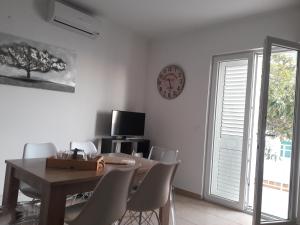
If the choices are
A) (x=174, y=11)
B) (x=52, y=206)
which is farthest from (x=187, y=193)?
(x=52, y=206)

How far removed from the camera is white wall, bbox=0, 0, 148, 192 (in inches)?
138

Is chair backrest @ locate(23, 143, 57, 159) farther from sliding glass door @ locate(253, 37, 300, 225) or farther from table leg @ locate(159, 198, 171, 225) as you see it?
sliding glass door @ locate(253, 37, 300, 225)

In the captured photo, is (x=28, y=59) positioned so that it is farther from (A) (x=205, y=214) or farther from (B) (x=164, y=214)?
(A) (x=205, y=214)

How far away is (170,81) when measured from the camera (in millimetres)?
4848

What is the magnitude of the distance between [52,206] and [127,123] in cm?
289

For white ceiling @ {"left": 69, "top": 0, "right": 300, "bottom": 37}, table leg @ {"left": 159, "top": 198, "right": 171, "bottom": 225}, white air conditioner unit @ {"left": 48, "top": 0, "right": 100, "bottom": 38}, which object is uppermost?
white ceiling @ {"left": 69, "top": 0, "right": 300, "bottom": 37}

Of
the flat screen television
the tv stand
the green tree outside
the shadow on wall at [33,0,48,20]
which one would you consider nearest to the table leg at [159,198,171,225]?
the green tree outside

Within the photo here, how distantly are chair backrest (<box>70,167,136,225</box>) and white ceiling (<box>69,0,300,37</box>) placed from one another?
100 inches

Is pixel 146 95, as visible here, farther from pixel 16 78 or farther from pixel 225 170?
pixel 16 78

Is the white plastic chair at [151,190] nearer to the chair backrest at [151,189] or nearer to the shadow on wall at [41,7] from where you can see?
the chair backrest at [151,189]

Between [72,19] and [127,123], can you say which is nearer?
[72,19]

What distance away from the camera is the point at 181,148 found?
4.62m

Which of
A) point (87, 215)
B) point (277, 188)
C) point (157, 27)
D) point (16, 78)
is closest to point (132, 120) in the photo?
point (157, 27)

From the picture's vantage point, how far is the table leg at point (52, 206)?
5.80 feet
